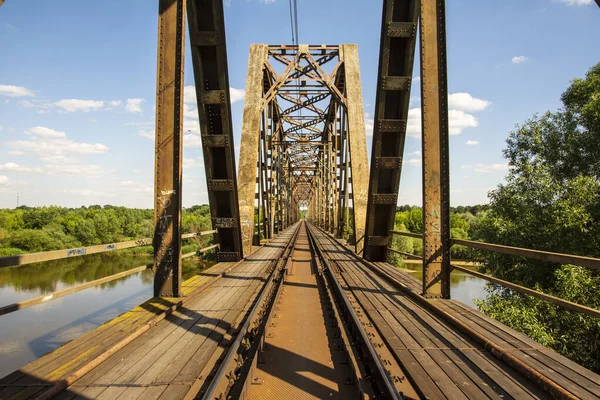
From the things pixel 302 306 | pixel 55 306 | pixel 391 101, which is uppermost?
pixel 391 101

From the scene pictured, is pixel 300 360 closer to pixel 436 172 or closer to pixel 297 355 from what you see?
pixel 297 355

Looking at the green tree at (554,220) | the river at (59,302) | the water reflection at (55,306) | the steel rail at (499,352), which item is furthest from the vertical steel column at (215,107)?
the water reflection at (55,306)

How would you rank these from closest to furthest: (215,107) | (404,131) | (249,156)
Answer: (404,131) < (215,107) < (249,156)

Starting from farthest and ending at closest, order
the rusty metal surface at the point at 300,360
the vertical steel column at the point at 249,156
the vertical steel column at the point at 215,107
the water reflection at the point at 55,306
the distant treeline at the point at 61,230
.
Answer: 1. the distant treeline at the point at 61,230
2. the water reflection at the point at 55,306
3. the vertical steel column at the point at 249,156
4. the vertical steel column at the point at 215,107
5. the rusty metal surface at the point at 300,360

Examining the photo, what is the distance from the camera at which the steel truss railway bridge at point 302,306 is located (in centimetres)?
287

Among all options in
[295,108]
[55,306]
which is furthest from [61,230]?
[295,108]

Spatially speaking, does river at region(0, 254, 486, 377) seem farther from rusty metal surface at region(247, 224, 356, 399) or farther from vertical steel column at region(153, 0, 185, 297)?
rusty metal surface at region(247, 224, 356, 399)

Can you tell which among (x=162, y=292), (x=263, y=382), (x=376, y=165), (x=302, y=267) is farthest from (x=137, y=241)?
(x=302, y=267)

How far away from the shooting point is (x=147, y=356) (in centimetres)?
341

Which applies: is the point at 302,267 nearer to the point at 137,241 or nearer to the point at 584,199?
the point at 137,241

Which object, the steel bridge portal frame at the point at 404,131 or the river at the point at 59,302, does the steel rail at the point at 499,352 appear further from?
the river at the point at 59,302

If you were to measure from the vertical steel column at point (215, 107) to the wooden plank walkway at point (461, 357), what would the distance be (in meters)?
4.59

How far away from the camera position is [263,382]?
307cm

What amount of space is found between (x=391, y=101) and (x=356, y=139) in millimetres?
4478
